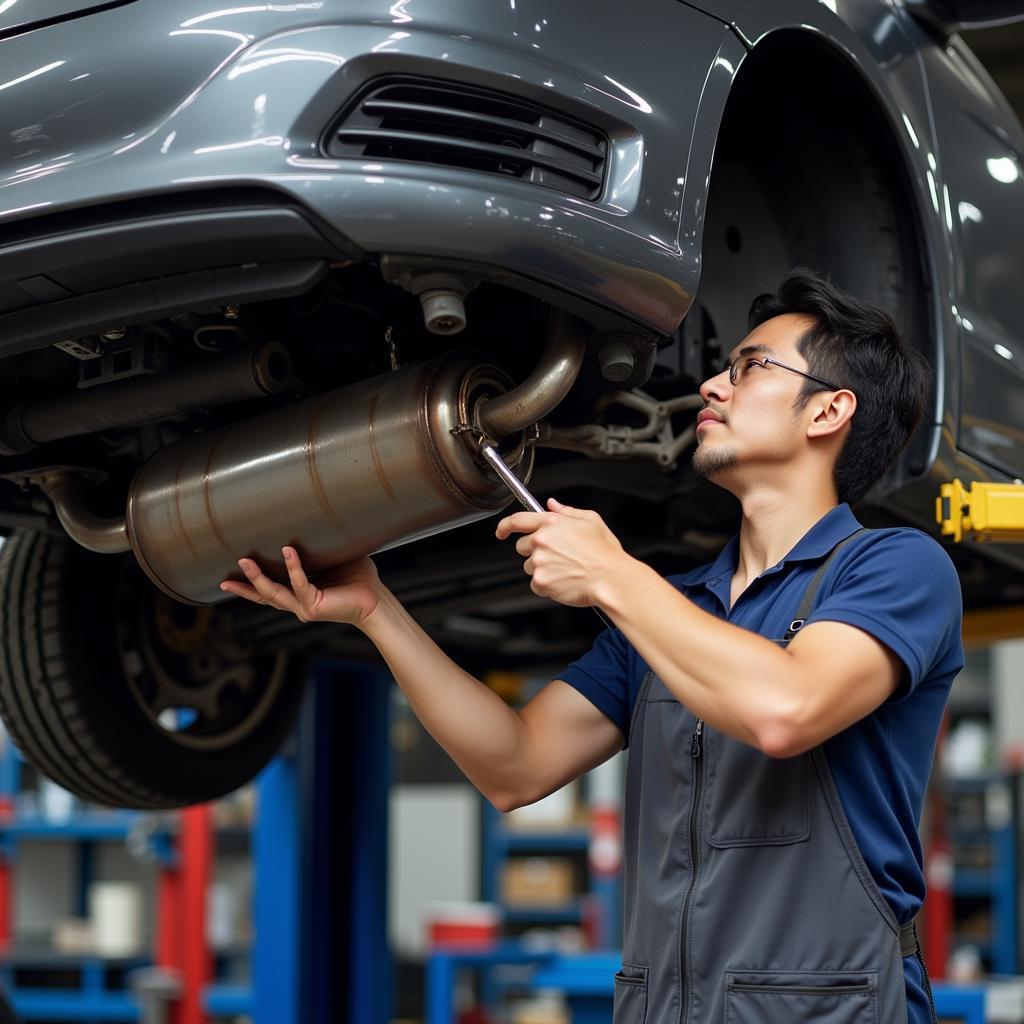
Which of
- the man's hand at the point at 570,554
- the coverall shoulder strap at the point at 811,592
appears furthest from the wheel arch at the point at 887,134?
the man's hand at the point at 570,554

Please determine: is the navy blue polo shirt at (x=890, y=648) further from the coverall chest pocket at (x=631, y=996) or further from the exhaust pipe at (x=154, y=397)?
the exhaust pipe at (x=154, y=397)

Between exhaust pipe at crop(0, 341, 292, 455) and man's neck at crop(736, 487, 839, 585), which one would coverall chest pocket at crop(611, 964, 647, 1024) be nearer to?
man's neck at crop(736, 487, 839, 585)

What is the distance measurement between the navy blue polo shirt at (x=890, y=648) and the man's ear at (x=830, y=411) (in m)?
0.10

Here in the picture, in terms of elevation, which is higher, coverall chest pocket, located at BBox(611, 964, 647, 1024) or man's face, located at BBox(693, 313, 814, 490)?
man's face, located at BBox(693, 313, 814, 490)

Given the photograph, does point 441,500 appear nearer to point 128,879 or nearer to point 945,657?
point 945,657

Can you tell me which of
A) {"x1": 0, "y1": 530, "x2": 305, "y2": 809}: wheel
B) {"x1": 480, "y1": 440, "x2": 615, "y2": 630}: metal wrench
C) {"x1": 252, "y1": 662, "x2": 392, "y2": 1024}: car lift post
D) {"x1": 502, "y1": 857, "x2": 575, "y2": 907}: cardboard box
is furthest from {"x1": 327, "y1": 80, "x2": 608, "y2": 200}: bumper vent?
{"x1": 502, "y1": 857, "x2": 575, "y2": 907}: cardboard box

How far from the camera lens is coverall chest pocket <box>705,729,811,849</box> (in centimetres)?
129

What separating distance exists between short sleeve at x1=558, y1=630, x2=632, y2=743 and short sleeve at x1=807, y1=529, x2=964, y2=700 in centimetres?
33

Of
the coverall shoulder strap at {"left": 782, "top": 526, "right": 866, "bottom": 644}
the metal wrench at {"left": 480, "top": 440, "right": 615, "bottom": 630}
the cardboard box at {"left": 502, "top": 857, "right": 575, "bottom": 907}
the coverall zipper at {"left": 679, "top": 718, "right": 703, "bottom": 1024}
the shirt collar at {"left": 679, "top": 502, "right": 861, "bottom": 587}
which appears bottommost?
the cardboard box at {"left": 502, "top": 857, "right": 575, "bottom": 907}

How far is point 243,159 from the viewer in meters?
1.19

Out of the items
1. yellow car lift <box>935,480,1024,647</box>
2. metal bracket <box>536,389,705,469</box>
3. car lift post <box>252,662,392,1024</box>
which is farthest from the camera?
car lift post <box>252,662,392,1024</box>

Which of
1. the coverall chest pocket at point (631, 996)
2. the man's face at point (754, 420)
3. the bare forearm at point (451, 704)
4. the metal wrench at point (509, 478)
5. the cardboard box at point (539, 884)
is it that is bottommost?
the cardboard box at point (539, 884)

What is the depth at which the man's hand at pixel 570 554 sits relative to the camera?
1.27 metres

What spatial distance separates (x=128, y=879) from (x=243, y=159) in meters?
7.04
